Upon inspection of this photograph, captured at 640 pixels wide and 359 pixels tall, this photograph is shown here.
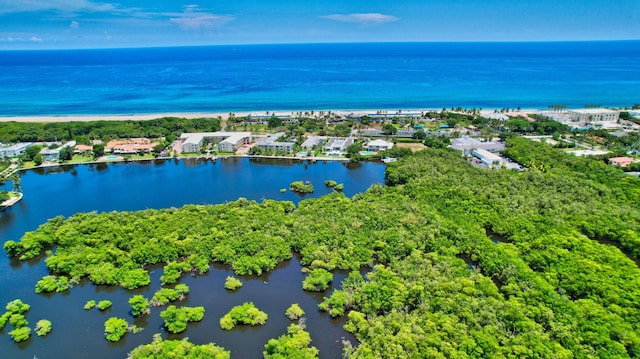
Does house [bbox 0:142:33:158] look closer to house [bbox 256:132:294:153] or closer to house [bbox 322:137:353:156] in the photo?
house [bbox 256:132:294:153]

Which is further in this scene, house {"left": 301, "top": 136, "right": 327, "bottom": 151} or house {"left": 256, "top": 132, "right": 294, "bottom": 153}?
house {"left": 301, "top": 136, "right": 327, "bottom": 151}

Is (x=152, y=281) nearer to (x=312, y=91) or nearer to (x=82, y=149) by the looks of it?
(x=82, y=149)

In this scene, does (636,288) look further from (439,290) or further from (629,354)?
(439,290)

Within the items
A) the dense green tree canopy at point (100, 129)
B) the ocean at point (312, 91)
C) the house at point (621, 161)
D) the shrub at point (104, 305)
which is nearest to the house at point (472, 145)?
the house at point (621, 161)

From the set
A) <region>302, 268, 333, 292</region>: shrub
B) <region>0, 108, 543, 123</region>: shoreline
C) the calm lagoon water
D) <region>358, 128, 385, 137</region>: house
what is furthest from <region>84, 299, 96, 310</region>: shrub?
<region>0, 108, 543, 123</region>: shoreline

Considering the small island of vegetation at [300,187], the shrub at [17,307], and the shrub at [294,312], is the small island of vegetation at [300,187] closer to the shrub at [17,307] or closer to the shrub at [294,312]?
the shrub at [294,312]
